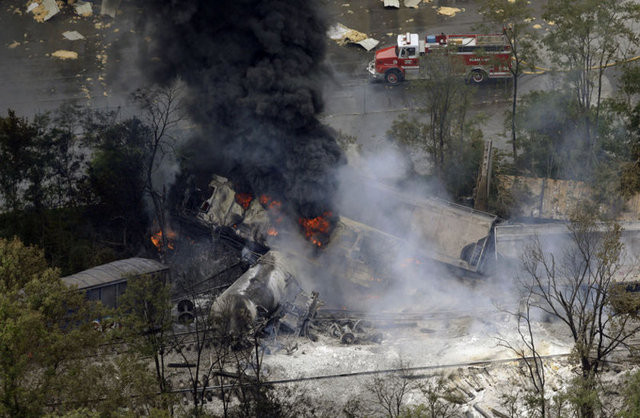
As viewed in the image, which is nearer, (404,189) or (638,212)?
(638,212)

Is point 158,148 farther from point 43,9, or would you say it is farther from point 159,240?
point 43,9

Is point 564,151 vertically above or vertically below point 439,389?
above

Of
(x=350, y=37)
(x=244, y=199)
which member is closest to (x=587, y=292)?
(x=244, y=199)

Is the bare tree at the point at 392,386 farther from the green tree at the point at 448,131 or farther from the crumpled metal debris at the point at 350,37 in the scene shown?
the crumpled metal debris at the point at 350,37

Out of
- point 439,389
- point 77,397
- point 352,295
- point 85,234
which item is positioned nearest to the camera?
point 77,397

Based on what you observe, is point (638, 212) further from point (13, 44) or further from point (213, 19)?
point (13, 44)

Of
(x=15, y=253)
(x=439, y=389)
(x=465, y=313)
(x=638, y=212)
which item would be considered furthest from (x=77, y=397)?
(x=638, y=212)

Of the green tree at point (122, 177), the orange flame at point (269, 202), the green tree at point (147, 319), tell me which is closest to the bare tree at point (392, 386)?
the green tree at point (147, 319)
